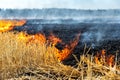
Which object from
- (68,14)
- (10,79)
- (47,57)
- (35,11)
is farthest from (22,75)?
(68,14)

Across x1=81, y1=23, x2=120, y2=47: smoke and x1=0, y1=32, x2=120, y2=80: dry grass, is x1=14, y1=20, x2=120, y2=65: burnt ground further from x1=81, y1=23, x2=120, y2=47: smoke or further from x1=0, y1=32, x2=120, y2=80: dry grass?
x1=0, y1=32, x2=120, y2=80: dry grass

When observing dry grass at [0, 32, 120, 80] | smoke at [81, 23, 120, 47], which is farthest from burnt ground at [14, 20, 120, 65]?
dry grass at [0, 32, 120, 80]

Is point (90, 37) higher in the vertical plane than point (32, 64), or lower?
higher

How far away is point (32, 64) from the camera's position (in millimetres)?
10820

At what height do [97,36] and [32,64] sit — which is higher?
[97,36]

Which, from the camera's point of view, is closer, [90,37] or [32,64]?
[32,64]

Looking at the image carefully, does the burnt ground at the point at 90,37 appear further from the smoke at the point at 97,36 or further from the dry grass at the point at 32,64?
the dry grass at the point at 32,64

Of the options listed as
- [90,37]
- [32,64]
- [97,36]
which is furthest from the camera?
[97,36]

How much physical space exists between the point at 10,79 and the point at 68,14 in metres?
71.0

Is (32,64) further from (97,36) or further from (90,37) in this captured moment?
(97,36)

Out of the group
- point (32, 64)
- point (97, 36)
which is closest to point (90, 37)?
point (97, 36)

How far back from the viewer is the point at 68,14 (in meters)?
80.4

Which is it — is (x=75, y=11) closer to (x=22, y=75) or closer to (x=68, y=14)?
(x=68, y=14)

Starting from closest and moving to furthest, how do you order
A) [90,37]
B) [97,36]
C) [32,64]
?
[32,64] < [90,37] < [97,36]
